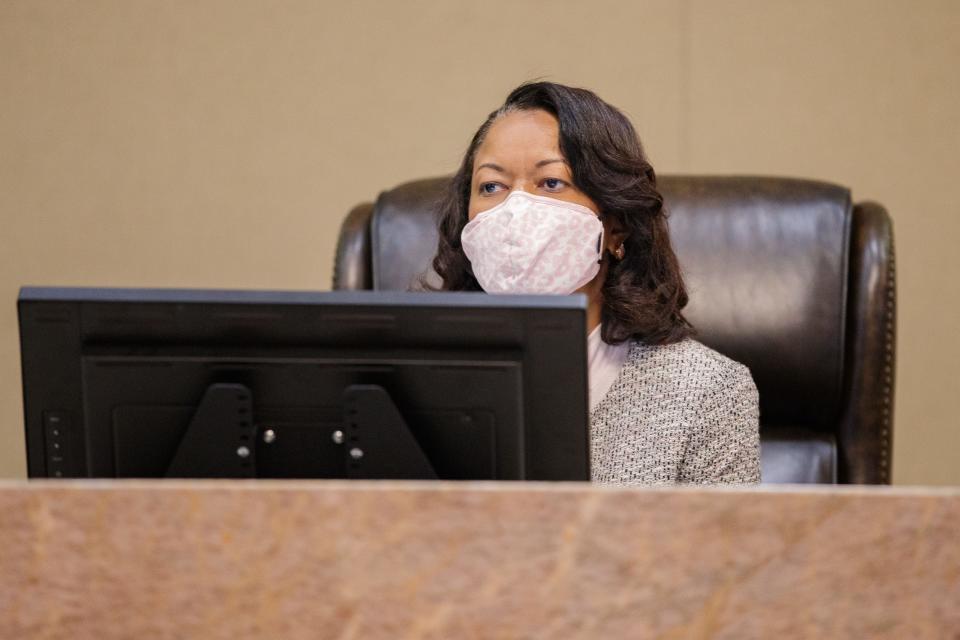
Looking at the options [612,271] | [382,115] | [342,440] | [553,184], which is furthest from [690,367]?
[382,115]

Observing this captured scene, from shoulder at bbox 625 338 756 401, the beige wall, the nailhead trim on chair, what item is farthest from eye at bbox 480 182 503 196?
the beige wall

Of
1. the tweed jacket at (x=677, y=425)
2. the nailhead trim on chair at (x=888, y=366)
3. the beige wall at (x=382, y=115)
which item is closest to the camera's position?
the tweed jacket at (x=677, y=425)

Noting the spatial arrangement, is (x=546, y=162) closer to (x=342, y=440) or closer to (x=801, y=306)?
(x=801, y=306)

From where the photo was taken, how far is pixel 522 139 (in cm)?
148

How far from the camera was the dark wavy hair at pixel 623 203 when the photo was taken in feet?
4.79

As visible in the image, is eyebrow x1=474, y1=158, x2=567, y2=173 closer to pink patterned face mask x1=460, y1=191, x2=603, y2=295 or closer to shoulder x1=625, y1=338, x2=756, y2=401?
pink patterned face mask x1=460, y1=191, x2=603, y2=295

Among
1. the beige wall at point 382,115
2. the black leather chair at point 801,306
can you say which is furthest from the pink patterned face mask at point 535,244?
the beige wall at point 382,115

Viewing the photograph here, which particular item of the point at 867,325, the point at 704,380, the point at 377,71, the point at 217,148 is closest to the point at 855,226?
the point at 867,325

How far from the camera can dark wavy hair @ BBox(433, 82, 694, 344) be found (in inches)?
57.5

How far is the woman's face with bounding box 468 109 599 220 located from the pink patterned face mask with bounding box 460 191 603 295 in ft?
0.11

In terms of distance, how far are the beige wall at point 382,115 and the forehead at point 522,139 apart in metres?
1.03

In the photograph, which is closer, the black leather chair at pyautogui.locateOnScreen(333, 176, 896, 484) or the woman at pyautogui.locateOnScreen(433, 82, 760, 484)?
the woman at pyautogui.locateOnScreen(433, 82, 760, 484)

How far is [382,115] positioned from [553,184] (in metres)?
A: 1.17

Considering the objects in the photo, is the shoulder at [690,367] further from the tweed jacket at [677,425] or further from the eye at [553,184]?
the eye at [553,184]
